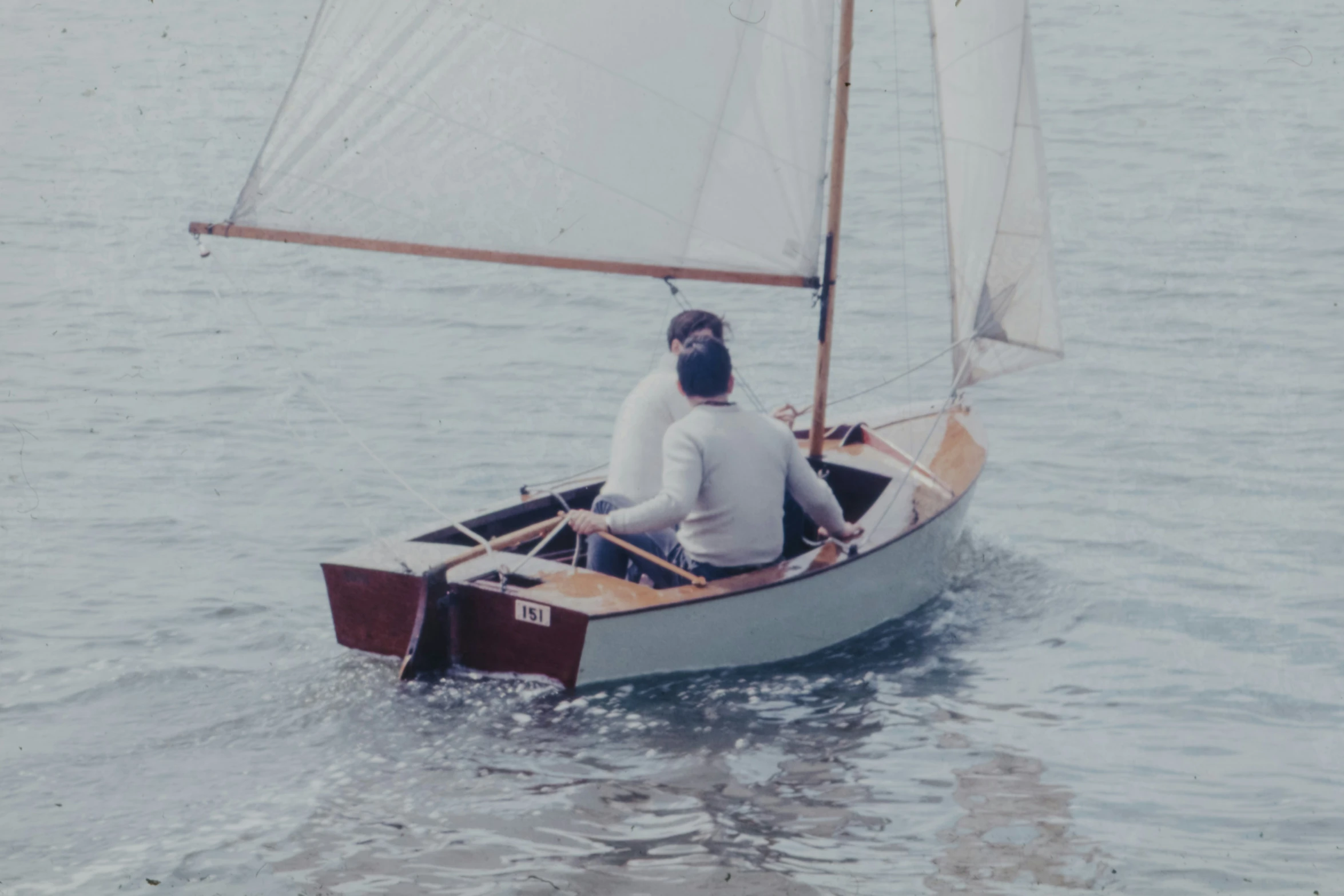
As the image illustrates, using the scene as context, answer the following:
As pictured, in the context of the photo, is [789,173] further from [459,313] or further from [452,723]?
[459,313]

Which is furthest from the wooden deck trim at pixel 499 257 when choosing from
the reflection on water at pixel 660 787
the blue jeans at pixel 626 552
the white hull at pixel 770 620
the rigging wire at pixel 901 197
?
the rigging wire at pixel 901 197

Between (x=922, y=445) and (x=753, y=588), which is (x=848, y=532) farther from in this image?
(x=922, y=445)

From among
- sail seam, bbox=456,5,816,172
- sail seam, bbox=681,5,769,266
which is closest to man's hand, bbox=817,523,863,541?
sail seam, bbox=681,5,769,266

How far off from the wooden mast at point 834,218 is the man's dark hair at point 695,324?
60 centimetres

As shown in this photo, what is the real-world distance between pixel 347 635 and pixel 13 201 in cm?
1155

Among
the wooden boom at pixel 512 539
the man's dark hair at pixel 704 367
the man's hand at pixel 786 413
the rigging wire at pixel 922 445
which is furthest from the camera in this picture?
the man's hand at pixel 786 413

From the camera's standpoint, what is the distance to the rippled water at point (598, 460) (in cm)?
520

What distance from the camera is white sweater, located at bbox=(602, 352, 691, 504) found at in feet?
21.5

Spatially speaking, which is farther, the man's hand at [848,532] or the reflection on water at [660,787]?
the man's hand at [848,532]

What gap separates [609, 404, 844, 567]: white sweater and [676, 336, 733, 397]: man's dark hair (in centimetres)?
7

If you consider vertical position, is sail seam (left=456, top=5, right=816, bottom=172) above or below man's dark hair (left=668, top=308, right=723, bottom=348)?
above

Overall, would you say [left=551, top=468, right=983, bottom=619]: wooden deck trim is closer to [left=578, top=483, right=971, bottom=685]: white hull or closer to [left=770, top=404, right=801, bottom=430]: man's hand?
[left=578, top=483, right=971, bottom=685]: white hull

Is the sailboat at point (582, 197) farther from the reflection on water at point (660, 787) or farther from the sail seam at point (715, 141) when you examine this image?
the reflection on water at point (660, 787)

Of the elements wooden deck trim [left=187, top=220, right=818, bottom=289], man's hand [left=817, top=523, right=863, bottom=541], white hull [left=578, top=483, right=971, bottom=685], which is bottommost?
white hull [left=578, top=483, right=971, bottom=685]
